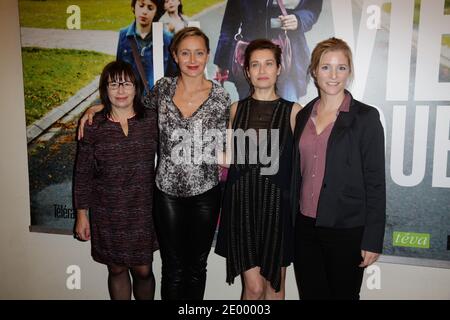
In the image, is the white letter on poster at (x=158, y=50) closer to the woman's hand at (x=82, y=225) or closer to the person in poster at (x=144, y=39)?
the person in poster at (x=144, y=39)

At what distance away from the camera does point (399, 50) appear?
6.55 ft

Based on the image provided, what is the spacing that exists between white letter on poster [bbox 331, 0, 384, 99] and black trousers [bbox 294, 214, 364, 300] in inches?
36.1

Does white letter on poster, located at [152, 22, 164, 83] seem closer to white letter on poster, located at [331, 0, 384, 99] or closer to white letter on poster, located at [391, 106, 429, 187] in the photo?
white letter on poster, located at [331, 0, 384, 99]

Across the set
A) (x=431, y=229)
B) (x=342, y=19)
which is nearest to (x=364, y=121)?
(x=342, y=19)

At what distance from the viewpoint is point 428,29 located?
6.40ft

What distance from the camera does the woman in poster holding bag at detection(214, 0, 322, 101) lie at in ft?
6.75

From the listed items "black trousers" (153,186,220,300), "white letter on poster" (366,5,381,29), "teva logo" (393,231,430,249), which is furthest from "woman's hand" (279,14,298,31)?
"teva logo" (393,231,430,249)

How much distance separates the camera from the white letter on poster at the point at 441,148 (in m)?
1.99

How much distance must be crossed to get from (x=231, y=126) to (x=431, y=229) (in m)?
1.27

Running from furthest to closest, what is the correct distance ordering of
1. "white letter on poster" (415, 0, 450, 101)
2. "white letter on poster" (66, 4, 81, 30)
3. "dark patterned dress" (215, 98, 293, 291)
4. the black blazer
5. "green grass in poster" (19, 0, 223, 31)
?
"white letter on poster" (66, 4, 81, 30)
"green grass in poster" (19, 0, 223, 31)
"white letter on poster" (415, 0, 450, 101)
"dark patterned dress" (215, 98, 293, 291)
the black blazer

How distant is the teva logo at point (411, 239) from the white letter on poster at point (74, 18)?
232 cm

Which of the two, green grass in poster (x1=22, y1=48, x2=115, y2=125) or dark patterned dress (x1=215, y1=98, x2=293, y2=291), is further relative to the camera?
green grass in poster (x1=22, y1=48, x2=115, y2=125)

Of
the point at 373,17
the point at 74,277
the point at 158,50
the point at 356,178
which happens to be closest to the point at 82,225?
the point at 74,277

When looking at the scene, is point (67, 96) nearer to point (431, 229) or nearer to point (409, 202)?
point (409, 202)
